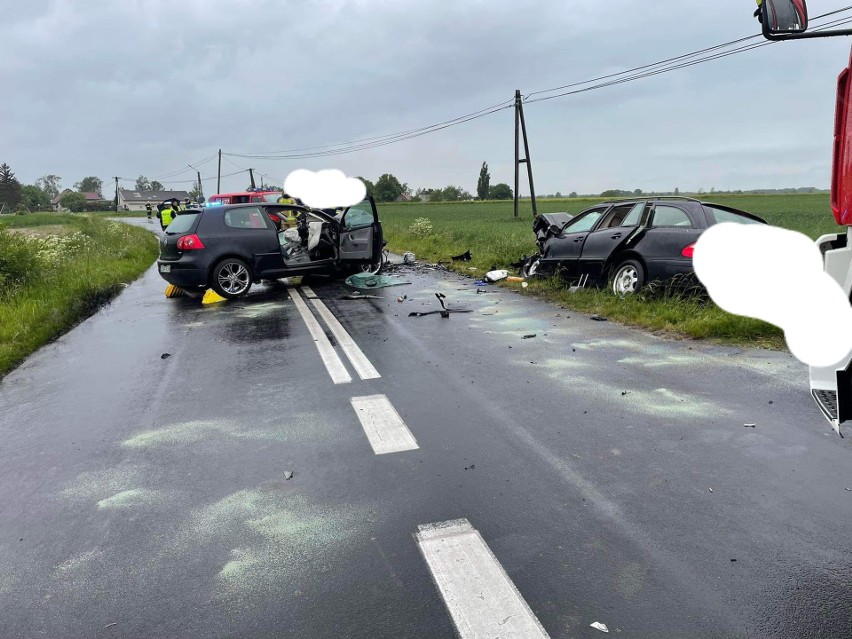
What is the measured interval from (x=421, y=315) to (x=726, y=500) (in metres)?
6.01

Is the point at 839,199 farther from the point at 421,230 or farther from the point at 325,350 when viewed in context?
the point at 421,230

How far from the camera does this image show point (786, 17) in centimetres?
294

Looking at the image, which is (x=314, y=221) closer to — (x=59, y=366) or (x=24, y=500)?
(x=59, y=366)

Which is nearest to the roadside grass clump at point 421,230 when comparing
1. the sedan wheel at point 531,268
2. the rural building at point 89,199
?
the sedan wheel at point 531,268

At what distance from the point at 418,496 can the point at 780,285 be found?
4.57 meters

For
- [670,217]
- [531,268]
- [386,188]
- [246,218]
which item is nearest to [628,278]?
[670,217]

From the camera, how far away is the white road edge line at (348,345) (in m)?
5.86

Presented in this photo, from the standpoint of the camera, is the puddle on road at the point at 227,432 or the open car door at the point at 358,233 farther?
the open car door at the point at 358,233

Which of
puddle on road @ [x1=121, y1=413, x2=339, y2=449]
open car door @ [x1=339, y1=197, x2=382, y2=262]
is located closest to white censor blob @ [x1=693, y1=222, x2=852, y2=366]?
puddle on road @ [x1=121, y1=413, x2=339, y2=449]

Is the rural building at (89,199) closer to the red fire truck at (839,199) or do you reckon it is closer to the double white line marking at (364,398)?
the double white line marking at (364,398)

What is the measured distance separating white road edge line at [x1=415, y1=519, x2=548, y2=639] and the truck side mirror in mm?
2872

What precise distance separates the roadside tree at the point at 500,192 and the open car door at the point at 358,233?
9471cm

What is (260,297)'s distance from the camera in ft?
36.5

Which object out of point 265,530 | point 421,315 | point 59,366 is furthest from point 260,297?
point 265,530
